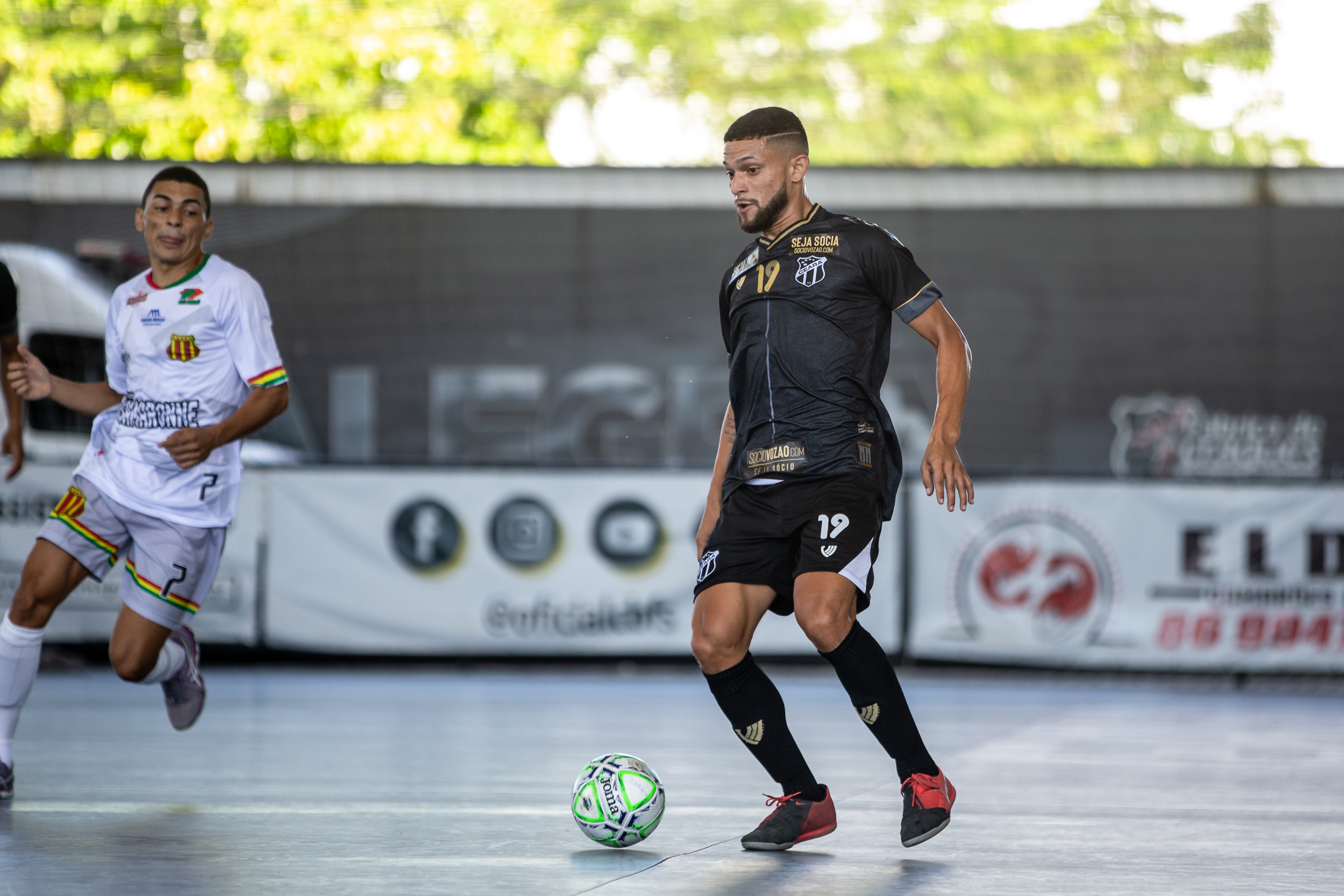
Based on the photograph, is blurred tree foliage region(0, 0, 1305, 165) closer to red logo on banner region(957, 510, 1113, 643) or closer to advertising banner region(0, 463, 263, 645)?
advertising banner region(0, 463, 263, 645)

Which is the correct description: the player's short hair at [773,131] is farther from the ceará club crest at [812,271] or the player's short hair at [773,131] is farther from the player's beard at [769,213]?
the ceará club crest at [812,271]

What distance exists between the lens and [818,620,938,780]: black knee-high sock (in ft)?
14.3

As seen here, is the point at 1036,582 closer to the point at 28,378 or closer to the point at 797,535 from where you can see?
the point at 797,535

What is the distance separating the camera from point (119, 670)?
5.75m

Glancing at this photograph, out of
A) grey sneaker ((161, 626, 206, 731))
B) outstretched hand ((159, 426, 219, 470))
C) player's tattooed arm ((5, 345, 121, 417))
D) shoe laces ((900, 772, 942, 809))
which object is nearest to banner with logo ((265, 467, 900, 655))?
grey sneaker ((161, 626, 206, 731))

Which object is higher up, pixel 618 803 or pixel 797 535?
pixel 797 535

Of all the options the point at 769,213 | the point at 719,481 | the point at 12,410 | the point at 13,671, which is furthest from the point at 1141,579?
the point at 13,671

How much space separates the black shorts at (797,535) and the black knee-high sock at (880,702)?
175 mm

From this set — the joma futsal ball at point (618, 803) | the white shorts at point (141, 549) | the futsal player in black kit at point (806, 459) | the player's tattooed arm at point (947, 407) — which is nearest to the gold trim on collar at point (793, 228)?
the futsal player in black kit at point (806, 459)

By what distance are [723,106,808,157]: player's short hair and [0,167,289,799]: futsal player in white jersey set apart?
6.81 ft

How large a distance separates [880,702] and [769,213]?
1455 mm

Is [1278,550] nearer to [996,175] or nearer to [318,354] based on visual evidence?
[996,175]

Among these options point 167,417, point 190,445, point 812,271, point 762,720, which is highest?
point 812,271

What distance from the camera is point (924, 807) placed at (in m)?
4.24
